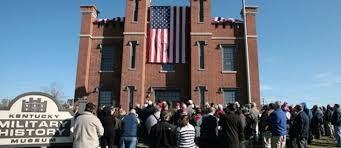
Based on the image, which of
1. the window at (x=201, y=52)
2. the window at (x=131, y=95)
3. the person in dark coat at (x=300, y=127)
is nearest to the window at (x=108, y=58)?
the window at (x=131, y=95)

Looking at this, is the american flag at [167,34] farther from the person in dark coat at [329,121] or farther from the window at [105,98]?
the person in dark coat at [329,121]

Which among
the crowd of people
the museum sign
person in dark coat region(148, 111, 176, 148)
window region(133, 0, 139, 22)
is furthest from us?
window region(133, 0, 139, 22)

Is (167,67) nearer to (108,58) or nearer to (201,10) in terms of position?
(108,58)

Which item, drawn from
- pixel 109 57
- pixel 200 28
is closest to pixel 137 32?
pixel 109 57

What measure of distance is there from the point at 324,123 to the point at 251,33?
8.88m

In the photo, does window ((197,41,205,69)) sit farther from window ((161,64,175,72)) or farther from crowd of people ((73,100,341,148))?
crowd of people ((73,100,341,148))

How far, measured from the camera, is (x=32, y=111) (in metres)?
8.74

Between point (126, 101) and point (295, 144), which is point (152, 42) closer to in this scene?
point (126, 101)

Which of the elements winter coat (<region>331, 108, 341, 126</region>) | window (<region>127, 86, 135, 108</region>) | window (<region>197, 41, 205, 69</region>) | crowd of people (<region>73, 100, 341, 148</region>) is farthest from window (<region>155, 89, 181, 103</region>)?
winter coat (<region>331, 108, 341, 126</region>)

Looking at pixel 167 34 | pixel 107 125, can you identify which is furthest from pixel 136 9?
pixel 107 125

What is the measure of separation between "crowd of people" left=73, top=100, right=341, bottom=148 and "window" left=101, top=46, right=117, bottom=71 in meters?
12.2

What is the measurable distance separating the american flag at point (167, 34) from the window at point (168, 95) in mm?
2205

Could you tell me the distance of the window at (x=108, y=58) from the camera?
2469 cm

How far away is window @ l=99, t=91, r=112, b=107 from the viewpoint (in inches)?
947
